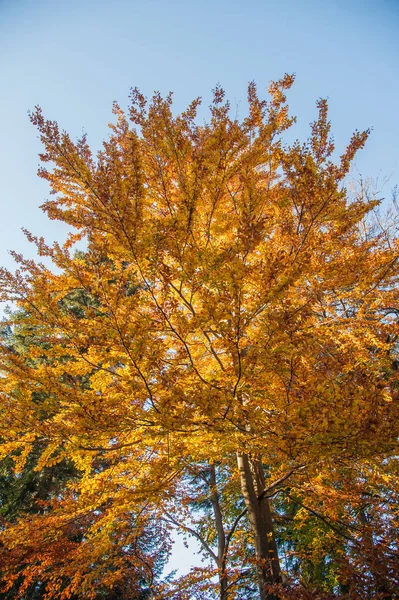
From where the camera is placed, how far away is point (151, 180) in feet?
10.7

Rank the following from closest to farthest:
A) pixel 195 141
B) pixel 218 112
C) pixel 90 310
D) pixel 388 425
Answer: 1. pixel 388 425
2. pixel 90 310
3. pixel 218 112
4. pixel 195 141

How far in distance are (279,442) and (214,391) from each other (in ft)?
2.13

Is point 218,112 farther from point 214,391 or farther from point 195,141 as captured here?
point 214,391

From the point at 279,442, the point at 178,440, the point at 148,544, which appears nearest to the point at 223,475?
the point at 148,544

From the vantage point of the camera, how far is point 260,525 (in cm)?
394

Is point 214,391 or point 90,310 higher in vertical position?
point 90,310

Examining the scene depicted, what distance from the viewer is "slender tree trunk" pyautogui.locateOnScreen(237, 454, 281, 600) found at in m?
3.55

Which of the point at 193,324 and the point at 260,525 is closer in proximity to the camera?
the point at 193,324

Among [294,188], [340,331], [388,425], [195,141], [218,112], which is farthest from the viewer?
[340,331]

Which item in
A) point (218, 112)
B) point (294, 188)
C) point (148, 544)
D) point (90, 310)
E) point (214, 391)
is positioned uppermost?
point (218, 112)

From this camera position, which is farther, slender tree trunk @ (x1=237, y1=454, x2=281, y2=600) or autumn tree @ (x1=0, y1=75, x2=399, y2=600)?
slender tree trunk @ (x1=237, y1=454, x2=281, y2=600)

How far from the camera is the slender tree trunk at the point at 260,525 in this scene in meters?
3.55

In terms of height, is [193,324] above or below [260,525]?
above

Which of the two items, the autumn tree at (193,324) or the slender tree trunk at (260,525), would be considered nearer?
the autumn tree at (193,324)
